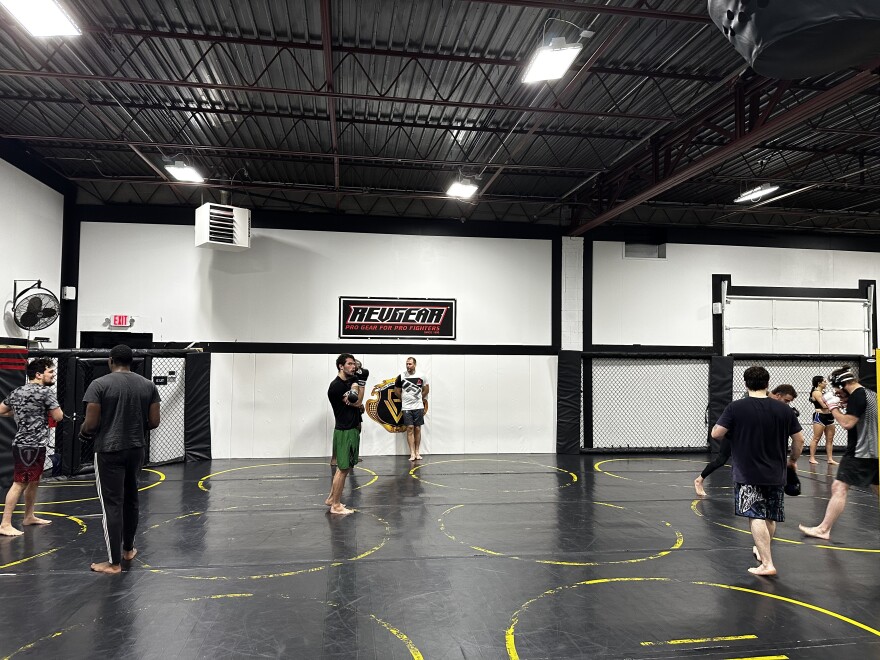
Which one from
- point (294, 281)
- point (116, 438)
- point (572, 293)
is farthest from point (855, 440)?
point (294, 281)

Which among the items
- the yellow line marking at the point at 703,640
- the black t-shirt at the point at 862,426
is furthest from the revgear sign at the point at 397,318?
the yellow line marking at the point at 703,640

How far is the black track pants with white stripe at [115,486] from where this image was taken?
458 cm

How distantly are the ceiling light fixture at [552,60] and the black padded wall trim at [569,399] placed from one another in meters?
7.07

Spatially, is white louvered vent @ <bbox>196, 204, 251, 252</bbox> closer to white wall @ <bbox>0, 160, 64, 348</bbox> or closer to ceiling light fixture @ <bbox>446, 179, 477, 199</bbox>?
white wall @ <bbox>0, 160, 64, 348</bbox>

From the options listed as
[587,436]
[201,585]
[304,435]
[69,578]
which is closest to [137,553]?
[69,578]

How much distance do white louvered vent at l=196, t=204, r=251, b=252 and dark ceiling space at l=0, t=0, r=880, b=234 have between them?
0.67 meters

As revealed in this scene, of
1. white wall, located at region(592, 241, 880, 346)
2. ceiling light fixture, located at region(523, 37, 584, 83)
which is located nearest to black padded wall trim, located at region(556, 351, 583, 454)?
white wall, located at region(592, 241, 880, 346)

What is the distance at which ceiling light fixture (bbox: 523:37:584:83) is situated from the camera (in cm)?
553

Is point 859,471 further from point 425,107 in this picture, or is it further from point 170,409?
point 170,409

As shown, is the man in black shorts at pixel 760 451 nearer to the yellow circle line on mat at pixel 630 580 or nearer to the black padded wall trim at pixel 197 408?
the yellow circle line on mat at pixel 630 580

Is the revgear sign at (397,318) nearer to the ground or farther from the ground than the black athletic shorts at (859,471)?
farther from the ground

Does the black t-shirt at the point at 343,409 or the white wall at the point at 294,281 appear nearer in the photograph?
the black t-shirt at the point at 343,409

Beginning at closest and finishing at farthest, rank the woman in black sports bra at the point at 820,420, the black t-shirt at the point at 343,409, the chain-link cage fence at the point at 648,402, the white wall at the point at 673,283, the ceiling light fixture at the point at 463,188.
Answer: the black t-shirt at the point at 343,409, the ceiling light fixture at the point at 463,188, the woman in black sports bra at the point at 820,420, the chain-link cage fence at the point at 648,402, the white wall at the point at 673,283

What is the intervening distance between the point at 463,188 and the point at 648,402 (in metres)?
6.52
